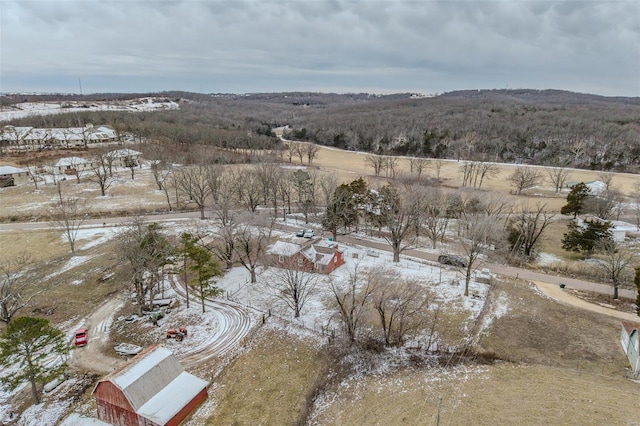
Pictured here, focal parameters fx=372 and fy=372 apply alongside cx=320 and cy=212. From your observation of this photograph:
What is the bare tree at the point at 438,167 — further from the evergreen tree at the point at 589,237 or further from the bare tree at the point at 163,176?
the bare tree at the point at 163,176

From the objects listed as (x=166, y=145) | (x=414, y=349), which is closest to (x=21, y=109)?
(x=166, y=145)

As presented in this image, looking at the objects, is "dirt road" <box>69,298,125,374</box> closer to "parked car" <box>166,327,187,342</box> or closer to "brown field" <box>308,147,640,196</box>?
"parked car" <box>166,327,187,342</box>

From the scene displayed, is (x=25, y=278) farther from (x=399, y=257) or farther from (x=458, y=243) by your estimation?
(x=458, y=243)

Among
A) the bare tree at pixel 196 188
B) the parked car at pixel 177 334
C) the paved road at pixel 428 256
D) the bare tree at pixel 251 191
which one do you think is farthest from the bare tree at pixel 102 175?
the parked car at pixel 177 334

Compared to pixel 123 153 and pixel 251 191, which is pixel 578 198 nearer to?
pixel 251 191

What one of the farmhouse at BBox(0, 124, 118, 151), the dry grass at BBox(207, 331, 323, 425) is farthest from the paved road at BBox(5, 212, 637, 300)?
the farmhouse at BBox(0, 124, 118, 151)

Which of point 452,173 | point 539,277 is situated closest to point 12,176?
point 539,277

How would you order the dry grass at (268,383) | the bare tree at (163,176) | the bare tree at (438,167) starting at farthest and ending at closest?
Result: the bare tree at (438,167)
the bare tree at (163,176)
the dry grass at (268,383)

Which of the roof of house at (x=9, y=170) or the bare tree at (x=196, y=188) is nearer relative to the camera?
the bare tree at (x=196, y=188)
